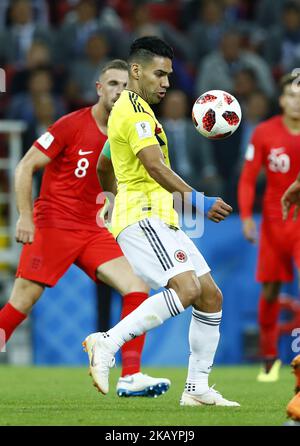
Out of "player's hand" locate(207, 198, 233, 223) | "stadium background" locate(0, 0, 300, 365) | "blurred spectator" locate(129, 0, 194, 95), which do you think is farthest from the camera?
"blurred spectator" locate(129, 0, 194, 95)

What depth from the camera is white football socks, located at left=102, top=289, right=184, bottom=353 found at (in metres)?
6.18

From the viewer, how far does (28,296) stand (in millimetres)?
7711

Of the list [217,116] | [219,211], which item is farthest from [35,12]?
[219,211]

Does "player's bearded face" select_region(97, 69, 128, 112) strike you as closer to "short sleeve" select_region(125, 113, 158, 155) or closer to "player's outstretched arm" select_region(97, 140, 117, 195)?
"player's outstretched arm" select_region(97, 140, 117, 195)

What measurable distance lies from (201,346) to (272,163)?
12.2 feet

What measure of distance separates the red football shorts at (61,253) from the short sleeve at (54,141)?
59cm

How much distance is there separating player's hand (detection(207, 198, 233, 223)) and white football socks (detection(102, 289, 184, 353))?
1.70 feet

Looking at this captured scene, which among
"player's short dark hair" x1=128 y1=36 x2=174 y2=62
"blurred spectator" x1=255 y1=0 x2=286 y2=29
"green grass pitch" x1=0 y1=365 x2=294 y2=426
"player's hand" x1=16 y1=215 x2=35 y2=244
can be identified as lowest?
"green grass pitch" x1=0 y1=365 x2=294 y2=426

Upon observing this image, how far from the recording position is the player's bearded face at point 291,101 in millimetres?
9714

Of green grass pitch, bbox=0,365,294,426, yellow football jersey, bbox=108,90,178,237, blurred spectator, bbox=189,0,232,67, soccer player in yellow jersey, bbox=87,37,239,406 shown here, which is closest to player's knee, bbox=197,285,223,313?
soccer player in yellow jersey, bbox=87,37,239,406

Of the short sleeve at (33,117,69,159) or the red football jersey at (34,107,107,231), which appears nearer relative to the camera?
the short sleeve at (33,117,69,159)

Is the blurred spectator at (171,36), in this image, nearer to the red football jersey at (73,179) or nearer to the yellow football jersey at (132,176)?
the red football jersey at (73,179)

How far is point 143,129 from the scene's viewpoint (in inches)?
246

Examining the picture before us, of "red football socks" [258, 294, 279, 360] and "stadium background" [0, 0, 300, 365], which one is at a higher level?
"stadium background" [0, 0, 300, 365]
